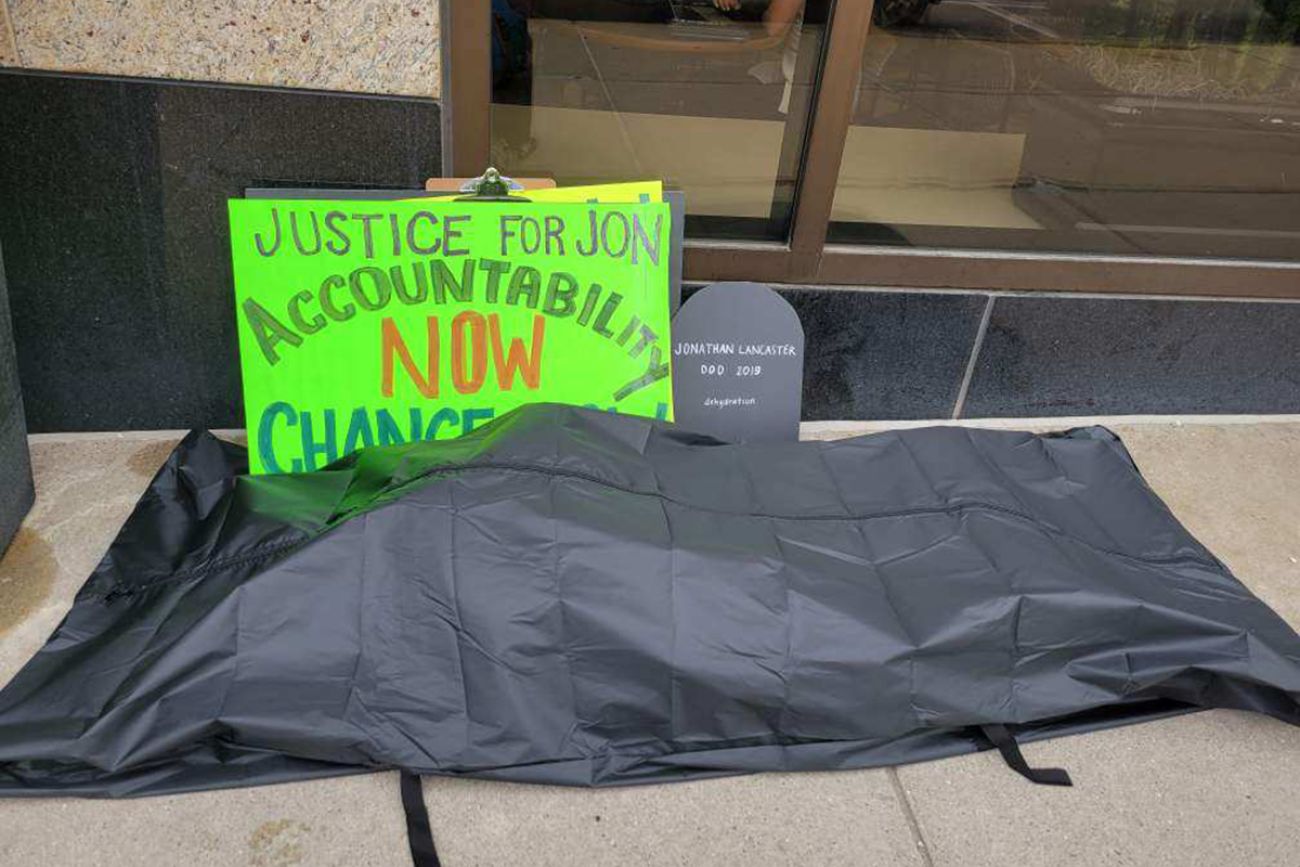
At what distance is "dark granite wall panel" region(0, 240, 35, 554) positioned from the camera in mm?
2594

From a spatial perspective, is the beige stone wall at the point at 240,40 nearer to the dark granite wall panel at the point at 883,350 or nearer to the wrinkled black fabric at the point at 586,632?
the wrinkled black fabric at the point at 586,632

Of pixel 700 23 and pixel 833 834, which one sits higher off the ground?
pixel 700 23

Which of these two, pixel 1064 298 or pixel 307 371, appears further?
pixel 1064 298

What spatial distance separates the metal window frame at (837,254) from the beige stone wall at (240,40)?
110 millimetres

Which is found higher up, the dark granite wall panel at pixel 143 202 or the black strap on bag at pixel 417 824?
the dark granite wall panel at pixel 143 202

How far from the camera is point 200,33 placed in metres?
2.69

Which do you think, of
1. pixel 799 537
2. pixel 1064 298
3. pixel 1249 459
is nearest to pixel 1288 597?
pixel 1249 459

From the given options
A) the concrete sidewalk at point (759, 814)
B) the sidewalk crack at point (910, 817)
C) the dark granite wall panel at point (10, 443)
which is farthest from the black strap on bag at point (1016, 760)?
the dark granite wall panel at point (10, 443)

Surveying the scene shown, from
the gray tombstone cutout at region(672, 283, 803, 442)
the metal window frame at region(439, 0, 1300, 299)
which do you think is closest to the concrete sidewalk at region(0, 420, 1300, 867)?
the gray tombstone cutout at region(672, 283, 803, 442)

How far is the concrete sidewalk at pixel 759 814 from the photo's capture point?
1.99m

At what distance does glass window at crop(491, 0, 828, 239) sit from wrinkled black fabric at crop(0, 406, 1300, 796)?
1.08 metres

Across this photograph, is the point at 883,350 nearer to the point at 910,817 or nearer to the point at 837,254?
the point at 837,254

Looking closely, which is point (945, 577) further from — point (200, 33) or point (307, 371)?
point (200, 33)

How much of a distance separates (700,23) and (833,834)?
231 cm
